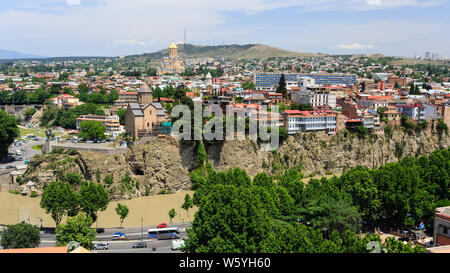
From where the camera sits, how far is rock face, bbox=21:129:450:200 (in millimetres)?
18344

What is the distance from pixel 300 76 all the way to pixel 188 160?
2636 cm

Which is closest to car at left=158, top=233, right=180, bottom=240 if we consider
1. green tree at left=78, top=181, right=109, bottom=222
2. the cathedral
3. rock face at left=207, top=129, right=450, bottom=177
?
green tree at left=78, top=181, right=109, bottom=222

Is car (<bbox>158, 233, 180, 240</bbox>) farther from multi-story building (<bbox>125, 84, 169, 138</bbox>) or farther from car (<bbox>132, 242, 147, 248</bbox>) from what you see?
multi-story building (<bbox>125, 84, 169, 138</bbox>)

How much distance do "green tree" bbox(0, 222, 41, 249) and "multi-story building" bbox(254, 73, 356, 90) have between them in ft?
109

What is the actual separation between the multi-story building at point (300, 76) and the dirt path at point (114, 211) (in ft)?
85.9

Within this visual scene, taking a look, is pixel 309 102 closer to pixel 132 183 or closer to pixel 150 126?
pixel 150 126

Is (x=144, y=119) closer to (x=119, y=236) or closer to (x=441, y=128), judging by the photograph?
(x=119, y=236)

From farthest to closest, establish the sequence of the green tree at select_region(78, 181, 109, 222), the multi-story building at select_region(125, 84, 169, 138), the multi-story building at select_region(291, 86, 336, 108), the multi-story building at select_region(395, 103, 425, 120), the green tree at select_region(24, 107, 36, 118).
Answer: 1. the green tree at select_region(24, 107, 36, 118)
2. the multi-story building at select_region(291, 86, 336, 108)
3. the multi-story building at select_region(395, 103, 425, 120)
4. the multi-story building at select_region(125, 84, 169, 138)
5. the green tree at select_region(78, 181, 109, 222)

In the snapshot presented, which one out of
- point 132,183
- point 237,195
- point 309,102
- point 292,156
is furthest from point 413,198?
point 309,102

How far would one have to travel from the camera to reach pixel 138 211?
16.7 meters

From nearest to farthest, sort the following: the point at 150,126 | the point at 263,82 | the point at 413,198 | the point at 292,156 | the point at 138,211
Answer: the point at 413,198 < the point at 138,211 < the point at 150,126 < the point at 292,156 < the point at 263,82

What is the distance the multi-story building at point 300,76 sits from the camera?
4322cm
